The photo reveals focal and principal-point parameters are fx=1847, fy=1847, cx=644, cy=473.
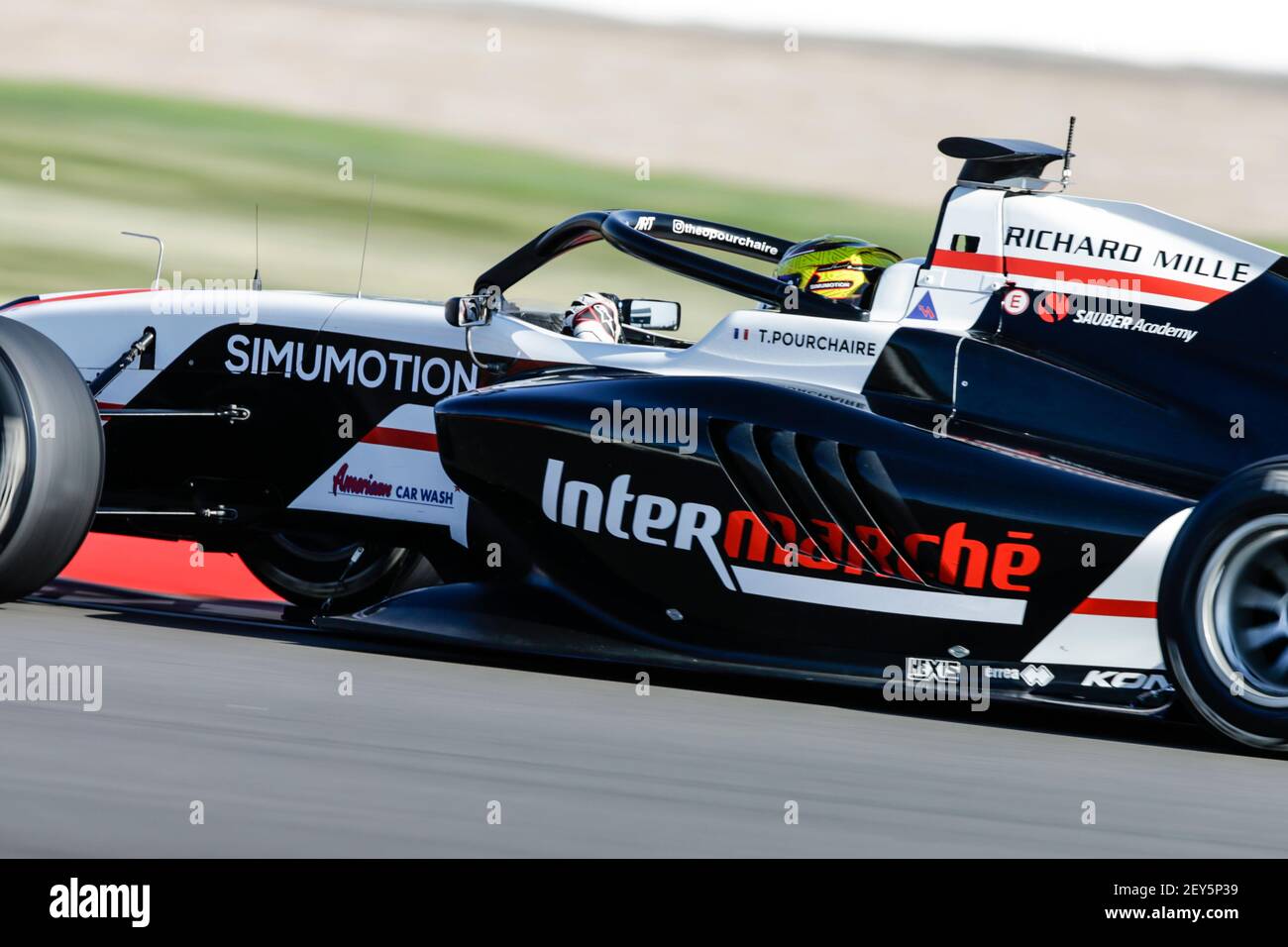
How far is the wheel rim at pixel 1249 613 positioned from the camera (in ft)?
14.5

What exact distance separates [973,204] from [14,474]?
309 cm

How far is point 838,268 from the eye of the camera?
5.95 metres

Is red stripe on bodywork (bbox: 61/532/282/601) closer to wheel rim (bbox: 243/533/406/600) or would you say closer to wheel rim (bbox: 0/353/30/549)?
wheel rim (bbox: 243/533/406/600)

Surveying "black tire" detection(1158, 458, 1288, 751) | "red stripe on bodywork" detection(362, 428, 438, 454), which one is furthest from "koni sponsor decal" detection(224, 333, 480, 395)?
"black tire" detection(1158, 458, 1288, 751)

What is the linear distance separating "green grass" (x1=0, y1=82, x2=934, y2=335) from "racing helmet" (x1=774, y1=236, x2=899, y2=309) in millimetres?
10913

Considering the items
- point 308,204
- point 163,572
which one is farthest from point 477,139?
point 163,572

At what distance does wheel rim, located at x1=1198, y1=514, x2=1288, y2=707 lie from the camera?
14.5 feet

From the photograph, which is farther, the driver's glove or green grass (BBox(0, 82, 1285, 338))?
green grass (BBox(0, 82, 1285, 338))

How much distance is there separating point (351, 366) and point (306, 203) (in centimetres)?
1328

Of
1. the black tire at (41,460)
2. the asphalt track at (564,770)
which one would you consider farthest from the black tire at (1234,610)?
the black tire at (41,460)

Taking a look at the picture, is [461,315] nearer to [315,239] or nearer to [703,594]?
[703,594]

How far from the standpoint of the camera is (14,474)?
5773 millimetres

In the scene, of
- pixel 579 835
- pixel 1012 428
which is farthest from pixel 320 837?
pixel 1012 428

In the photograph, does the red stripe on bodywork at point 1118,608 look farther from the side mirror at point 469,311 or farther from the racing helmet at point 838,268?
the side mirror at point 469,311
